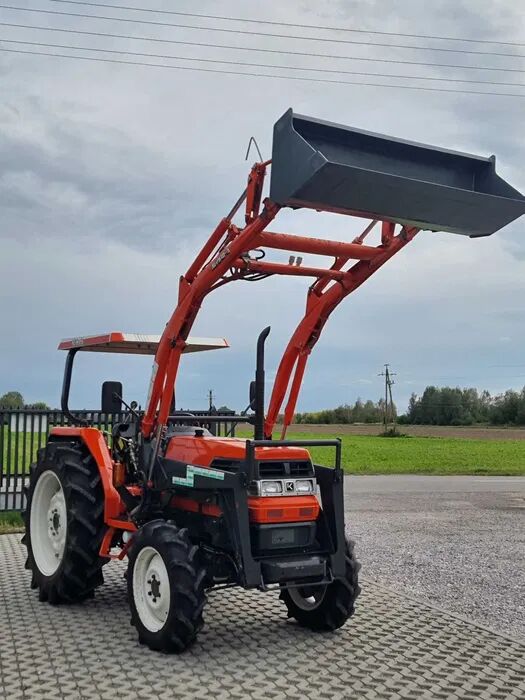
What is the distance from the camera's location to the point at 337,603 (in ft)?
19.7

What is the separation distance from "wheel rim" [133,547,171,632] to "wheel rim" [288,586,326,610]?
3.75 feet

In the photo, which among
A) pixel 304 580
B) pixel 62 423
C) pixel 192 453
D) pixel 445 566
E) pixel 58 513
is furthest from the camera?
pixel 62 423

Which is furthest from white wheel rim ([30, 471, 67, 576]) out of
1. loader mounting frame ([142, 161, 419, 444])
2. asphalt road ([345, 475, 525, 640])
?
asphalt road ([345, 475, 525, 640])

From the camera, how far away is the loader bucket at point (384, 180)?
5141 millimetres

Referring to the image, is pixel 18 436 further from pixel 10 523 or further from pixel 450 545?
pixel 450 545

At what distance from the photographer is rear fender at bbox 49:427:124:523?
662 cm

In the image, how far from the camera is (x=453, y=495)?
658 inches

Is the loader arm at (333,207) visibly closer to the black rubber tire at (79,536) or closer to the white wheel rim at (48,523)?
the black rubber tire at (79,536)

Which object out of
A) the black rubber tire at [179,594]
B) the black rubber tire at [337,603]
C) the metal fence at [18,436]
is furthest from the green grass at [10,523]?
the black rubber tire at [337,603]

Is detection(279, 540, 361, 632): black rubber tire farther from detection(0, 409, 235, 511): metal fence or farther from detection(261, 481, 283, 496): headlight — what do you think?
detection(0, 409, 235, 511): metal fence

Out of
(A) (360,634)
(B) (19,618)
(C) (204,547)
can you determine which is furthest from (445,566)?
(B) (19,618)

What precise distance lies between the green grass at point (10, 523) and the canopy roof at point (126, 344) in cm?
408

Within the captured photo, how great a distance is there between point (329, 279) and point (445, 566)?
412 cm

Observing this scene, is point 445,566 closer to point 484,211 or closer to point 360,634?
point 360,634
